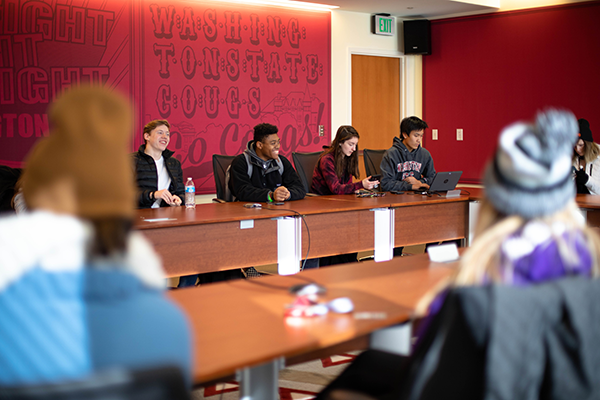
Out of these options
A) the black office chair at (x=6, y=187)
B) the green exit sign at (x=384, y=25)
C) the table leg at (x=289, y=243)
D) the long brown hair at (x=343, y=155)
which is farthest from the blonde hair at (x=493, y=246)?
the green exit sign at (x=384, y=25)

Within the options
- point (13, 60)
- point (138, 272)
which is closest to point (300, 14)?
point (13, 60)

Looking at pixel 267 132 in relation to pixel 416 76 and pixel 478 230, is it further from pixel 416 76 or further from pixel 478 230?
pixel 416 76

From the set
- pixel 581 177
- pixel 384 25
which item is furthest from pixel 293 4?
pixel 581 177

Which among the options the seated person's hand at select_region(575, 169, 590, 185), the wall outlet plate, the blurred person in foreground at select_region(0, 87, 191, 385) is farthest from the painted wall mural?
the blurred person in foreground at select_region(0, 87, 191, 385)

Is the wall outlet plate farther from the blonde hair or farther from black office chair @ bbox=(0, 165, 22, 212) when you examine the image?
the blonde hair

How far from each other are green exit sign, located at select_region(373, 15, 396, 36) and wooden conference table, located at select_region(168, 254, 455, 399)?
516 centimetres

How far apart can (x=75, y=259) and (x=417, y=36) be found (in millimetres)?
6440

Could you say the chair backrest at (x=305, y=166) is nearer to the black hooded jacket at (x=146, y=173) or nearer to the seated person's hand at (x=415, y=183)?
the seated person's hand at (x=415, y=183)

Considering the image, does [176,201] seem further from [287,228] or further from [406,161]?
[406,161]

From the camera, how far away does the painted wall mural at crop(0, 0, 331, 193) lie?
4.68 metres

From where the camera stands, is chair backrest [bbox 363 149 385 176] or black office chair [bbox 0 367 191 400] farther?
chair backrest [bbox 363 149 385 176]

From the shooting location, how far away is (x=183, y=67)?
542 cm

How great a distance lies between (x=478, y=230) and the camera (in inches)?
42.4

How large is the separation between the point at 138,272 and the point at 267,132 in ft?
10.0
